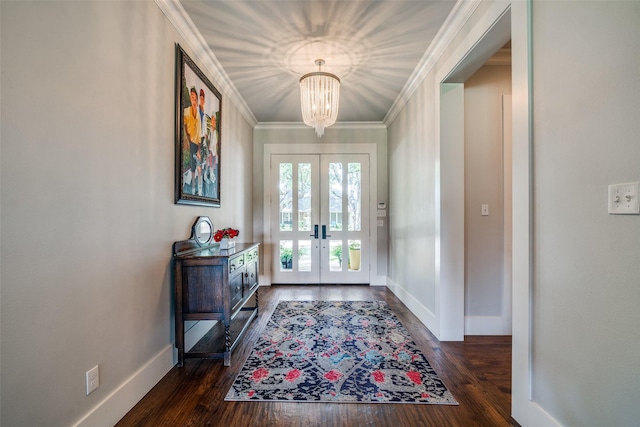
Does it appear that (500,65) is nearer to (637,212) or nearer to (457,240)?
(457,240)

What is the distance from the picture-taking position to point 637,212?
1033 mm

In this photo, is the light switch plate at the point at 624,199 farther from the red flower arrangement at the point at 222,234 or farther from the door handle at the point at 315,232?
the door handle at the point at 315,232

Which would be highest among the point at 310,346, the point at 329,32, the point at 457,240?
the point at 329,32

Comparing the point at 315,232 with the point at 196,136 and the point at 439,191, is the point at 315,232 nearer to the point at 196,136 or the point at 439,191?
the point at 439,191

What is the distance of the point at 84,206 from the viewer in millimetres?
1429

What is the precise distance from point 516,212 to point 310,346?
1.94 metres

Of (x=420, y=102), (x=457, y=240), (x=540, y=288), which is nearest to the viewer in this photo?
(x=540, y=288)

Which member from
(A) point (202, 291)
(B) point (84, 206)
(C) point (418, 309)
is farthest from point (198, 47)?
(C) point (418, 309)

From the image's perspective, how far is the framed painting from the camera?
2316 millimetres

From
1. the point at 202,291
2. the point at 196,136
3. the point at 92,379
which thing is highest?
the point at 196,136

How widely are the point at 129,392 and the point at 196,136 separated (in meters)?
1.97

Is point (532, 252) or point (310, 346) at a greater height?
point (532, 252)

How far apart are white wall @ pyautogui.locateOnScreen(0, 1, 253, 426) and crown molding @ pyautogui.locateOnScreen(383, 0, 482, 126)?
7.26ft

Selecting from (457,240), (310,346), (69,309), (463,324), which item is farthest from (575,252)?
(69,309)
